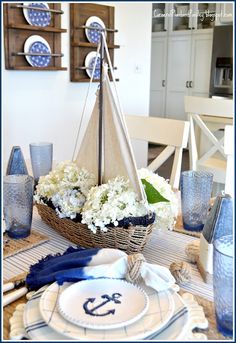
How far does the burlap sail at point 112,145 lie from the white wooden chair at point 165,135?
0.71 metres

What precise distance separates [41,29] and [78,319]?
2.47 meters

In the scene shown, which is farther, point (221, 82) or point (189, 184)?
point (221, 82)

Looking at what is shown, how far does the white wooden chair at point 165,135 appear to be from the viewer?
1719mm

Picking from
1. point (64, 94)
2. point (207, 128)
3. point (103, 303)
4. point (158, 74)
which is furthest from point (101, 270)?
point (158, 74)

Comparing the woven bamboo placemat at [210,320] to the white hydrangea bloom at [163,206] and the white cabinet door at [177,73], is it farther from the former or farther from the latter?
the white cabinet door at [177,73]

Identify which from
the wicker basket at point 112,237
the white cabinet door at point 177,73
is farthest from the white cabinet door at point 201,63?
the wicker basket at point 112,237

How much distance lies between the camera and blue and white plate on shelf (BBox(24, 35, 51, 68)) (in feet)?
8.84

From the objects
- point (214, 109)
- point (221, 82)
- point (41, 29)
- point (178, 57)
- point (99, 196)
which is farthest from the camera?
point (178, 57)

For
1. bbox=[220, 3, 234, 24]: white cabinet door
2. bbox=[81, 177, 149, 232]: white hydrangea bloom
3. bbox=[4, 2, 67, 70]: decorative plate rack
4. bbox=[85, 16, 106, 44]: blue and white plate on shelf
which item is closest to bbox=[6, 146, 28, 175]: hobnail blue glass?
bbox=[81, 177, 149, 232]: white hydrangea bloom

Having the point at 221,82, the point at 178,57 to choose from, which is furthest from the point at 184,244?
the point at 178,57

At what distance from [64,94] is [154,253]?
231 cm

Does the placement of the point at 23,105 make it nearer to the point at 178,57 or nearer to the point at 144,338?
the point at 144,338

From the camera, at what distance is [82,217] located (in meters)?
0.90

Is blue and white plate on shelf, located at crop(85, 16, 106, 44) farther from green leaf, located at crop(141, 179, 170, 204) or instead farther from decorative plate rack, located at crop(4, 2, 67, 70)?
green leaf, located at crop(141, 179, 170, 204)
